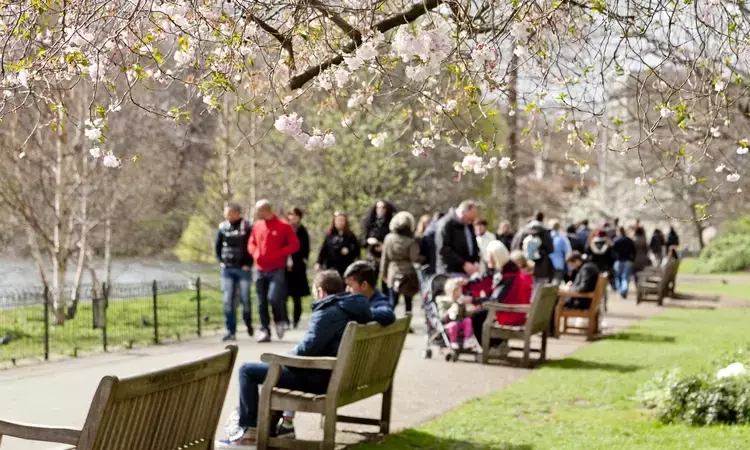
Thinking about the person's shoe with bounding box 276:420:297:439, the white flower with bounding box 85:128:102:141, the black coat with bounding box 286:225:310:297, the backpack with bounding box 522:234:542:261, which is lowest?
the person's shoe with bounding box 276:420:297:439

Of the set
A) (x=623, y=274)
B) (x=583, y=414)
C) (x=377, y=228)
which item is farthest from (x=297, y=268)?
(x=623, y=274)

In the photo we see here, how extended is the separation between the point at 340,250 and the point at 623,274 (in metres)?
11.8

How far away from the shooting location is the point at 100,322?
14133 mm

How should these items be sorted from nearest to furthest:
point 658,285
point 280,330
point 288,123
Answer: point 288,123, point 280,330, point 658,285

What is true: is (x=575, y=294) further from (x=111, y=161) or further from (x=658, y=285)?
(x=111, y=161)

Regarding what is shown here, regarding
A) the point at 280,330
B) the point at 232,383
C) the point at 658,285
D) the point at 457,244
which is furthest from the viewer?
the point at 658,285

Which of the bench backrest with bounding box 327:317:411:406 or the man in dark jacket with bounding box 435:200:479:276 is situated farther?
the man in dark jacket with bounding box 435:200:479:276

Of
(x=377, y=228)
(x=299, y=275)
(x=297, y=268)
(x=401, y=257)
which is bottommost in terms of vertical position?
(x=299, y=275)

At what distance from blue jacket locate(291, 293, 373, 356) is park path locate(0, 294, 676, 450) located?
2.90ft

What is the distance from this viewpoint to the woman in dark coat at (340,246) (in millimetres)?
16500

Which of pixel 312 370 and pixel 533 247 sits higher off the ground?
pixel 533 247

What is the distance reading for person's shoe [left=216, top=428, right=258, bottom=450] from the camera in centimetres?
783

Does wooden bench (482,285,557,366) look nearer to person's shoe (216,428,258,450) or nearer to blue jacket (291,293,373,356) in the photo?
blue jacket (291,293,373,356)

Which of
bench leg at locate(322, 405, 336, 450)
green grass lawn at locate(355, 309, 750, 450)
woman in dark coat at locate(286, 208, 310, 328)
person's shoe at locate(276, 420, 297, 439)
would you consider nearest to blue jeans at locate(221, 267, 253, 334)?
woman in dark coat at locate(286, 208, 310, 328)
